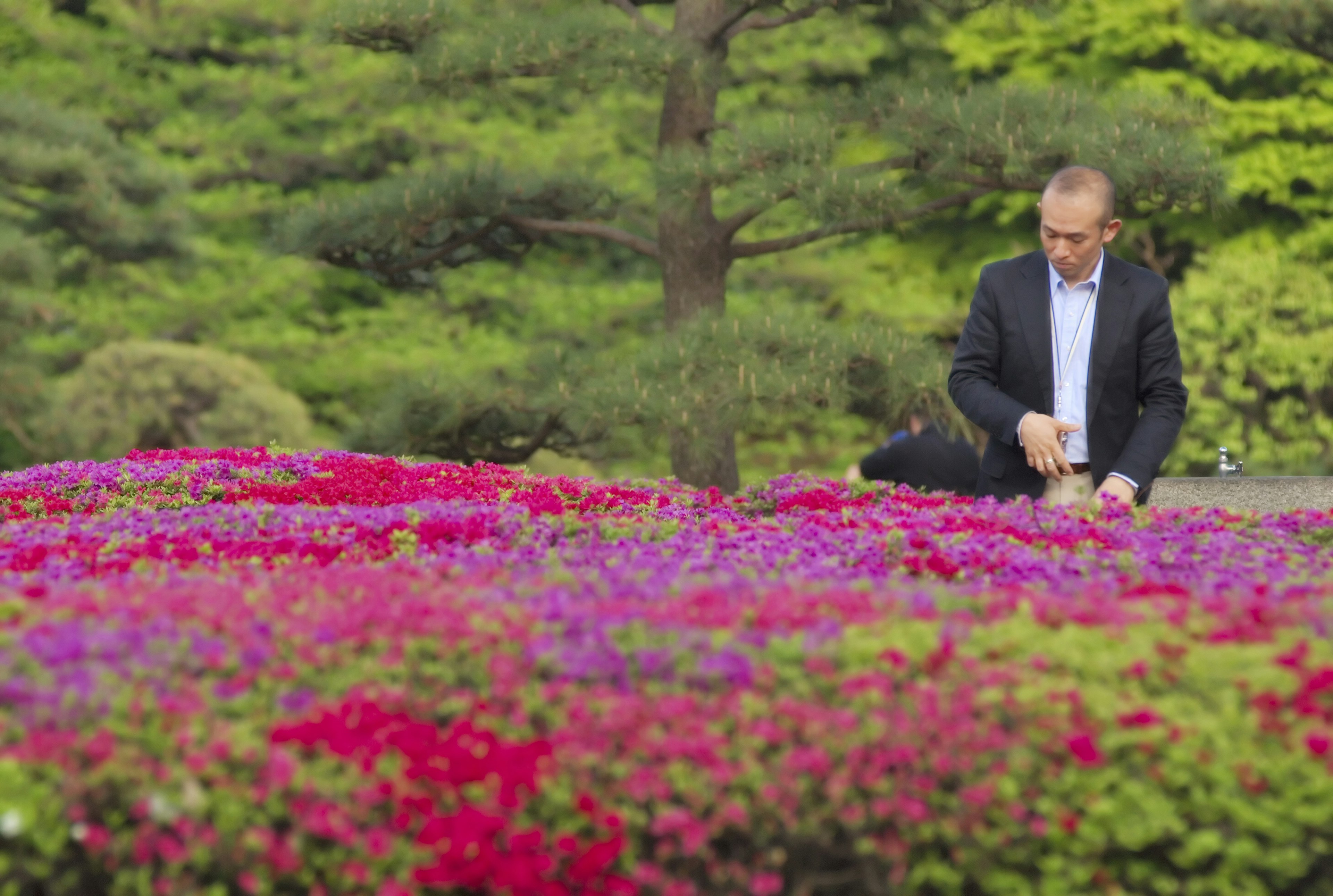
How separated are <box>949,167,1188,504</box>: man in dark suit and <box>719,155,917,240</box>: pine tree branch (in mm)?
3727

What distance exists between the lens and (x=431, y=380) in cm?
927

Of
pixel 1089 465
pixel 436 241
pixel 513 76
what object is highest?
pixel 513 76

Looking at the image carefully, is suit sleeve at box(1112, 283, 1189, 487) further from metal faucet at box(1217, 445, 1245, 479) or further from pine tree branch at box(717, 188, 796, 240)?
pine tree branch at box(717, 188, 796, 240)

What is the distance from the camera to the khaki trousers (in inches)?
175

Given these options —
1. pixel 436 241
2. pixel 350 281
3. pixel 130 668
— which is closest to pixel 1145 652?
pixel 130 668

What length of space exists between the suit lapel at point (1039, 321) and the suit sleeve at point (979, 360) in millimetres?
83

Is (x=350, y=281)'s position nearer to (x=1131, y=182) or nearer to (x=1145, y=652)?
(x=1131, y=182)

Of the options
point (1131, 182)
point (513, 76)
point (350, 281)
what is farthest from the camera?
point (350, 281)

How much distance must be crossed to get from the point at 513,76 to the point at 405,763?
22.9ft

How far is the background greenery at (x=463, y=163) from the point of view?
15258 mm

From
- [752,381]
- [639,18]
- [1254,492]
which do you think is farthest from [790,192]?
[1254,492]

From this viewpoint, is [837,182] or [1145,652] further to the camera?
[837,182]

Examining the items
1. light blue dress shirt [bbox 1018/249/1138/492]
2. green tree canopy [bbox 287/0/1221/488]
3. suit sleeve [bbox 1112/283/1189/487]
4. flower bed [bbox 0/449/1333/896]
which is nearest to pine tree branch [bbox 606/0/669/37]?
green tree canopy [bbox 287/0/1221/488]

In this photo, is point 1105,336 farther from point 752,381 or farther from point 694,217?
point 694,217
